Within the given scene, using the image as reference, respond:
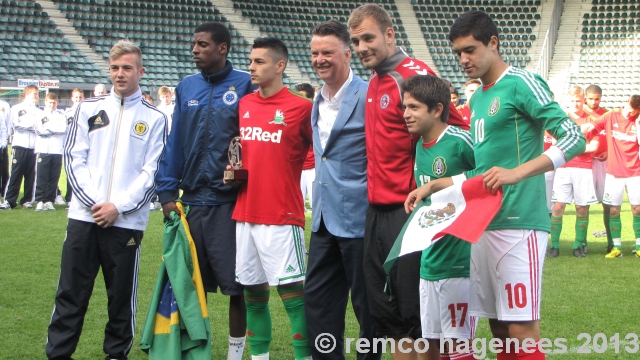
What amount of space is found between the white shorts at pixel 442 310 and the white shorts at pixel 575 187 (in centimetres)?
660

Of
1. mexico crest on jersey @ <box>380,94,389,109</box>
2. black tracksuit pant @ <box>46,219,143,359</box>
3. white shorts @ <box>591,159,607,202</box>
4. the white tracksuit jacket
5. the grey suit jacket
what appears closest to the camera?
mexico crest on jersey @ <box>380,94,389,109</box>

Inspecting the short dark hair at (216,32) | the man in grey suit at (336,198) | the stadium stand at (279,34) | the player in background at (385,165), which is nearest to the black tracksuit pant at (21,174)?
the short dark hair at (216,32)

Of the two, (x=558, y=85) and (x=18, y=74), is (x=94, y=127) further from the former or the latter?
(x=558, y=85)

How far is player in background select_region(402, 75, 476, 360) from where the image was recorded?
12.4 ft

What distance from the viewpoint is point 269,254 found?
4.59 metres

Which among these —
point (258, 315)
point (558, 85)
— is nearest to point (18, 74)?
point (558, 85)

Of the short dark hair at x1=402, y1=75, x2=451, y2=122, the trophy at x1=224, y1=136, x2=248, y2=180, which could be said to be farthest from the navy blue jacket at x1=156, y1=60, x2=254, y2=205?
the short dark hair at x1=402, y1=75, x2=451, y2=122

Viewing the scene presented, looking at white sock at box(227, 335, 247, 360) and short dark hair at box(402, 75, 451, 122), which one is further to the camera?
white sock at box(227, 335, 247, 360)

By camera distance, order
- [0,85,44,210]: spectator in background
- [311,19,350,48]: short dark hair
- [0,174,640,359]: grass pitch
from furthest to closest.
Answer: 1. [0,85,44,210]: spectator in background
2. [0,174,640,359]: grass pitch
3. [311,19,350,48]: short dark hair

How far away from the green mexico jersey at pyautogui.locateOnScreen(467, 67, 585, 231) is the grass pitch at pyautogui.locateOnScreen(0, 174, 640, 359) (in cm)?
191

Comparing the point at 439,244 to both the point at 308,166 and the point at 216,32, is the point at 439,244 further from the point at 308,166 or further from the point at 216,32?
the point at 308,166

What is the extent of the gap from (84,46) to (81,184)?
27414 millimetres

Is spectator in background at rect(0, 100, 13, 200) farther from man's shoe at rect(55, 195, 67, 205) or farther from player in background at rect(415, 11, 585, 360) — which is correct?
player in background at rect(415, 11, 585, 360)

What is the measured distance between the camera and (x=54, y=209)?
14.1m
